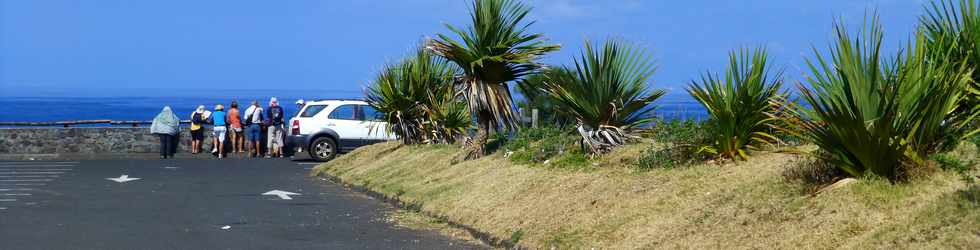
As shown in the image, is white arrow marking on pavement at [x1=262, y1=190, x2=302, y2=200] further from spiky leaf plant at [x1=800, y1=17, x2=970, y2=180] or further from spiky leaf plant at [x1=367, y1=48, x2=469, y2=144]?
spiky leaf plant at [x1=800, y1=17, x2=970, y2=180]

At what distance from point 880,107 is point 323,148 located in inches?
803

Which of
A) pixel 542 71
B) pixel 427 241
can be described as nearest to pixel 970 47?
pixel 427 241

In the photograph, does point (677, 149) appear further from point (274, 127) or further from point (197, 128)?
point (197, 128)

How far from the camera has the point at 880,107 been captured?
9.65 metres

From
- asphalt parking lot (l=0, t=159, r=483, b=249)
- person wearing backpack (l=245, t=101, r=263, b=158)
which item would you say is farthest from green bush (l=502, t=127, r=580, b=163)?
person wearing backpack (l=245, t=101, r=263, b=158)

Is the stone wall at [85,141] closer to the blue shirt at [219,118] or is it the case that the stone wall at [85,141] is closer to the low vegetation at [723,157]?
the blue shirt at [219,118]

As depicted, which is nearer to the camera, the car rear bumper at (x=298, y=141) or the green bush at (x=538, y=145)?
the green bush at (x=538, y=145)

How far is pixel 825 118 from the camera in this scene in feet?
32.3

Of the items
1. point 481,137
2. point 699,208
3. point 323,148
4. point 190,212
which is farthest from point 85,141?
point 699,208

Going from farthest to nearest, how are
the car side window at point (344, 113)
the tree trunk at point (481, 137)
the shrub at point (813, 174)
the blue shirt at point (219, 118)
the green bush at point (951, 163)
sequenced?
the blue shirt at point (219, 118)
the car side window at point (344, 113)
the tree trunk at point (481, 137)
the shrub at point (813, 174)
the green bush at point (951, 163)

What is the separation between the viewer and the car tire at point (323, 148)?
28.8 m

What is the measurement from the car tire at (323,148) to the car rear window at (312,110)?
0.61 meters

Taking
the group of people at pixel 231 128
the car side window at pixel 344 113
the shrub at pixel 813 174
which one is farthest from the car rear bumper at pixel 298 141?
the shrub at pixel 813 174

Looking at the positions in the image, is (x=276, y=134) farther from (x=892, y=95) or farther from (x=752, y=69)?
(x=892, y=95)
